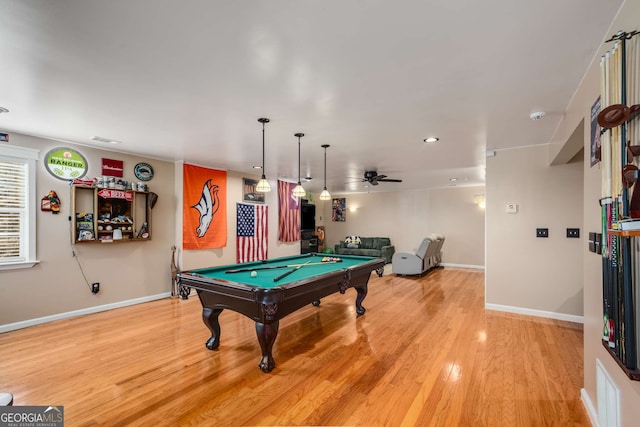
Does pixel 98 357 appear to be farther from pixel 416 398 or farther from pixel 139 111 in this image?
pixel 416 398

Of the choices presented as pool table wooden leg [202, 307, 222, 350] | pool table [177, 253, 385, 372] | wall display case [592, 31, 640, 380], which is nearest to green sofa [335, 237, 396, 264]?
pool table [177, 253, 385, 372]

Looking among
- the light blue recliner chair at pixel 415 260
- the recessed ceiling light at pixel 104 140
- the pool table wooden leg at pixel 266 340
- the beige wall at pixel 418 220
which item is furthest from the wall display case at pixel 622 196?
the beige wall at pixel 418 220

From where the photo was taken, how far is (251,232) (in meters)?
6.39

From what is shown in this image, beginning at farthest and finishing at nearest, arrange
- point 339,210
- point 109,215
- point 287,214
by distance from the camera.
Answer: point 339,210
point 287,214
point 109,215

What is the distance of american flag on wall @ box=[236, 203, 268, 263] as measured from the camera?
616 centimetres

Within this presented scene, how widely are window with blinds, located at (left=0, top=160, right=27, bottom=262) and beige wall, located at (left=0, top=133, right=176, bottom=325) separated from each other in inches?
5.7

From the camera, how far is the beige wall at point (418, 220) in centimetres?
836

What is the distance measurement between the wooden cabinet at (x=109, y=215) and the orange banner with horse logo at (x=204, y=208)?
625mm

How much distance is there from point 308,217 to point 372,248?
96.5 inches

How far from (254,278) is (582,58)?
316cm

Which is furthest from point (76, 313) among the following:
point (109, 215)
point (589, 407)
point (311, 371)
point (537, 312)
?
point (537, 312)

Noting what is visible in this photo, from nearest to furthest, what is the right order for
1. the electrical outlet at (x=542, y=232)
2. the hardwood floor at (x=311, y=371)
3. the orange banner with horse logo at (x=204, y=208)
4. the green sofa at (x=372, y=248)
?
1. the hardwood floor at (x=311, y=371)
2. the electrical outlet at (x=542, y=232)
3. the orange banner with horse logo at (x=204, y=208)
4. the green sofa at (x=372, y=248)

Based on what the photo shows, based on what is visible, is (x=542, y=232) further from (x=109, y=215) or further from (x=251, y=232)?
(x=109, y=215)

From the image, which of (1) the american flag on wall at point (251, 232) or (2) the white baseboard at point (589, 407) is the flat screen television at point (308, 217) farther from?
(2) the white baseboard at point (589, 407)
